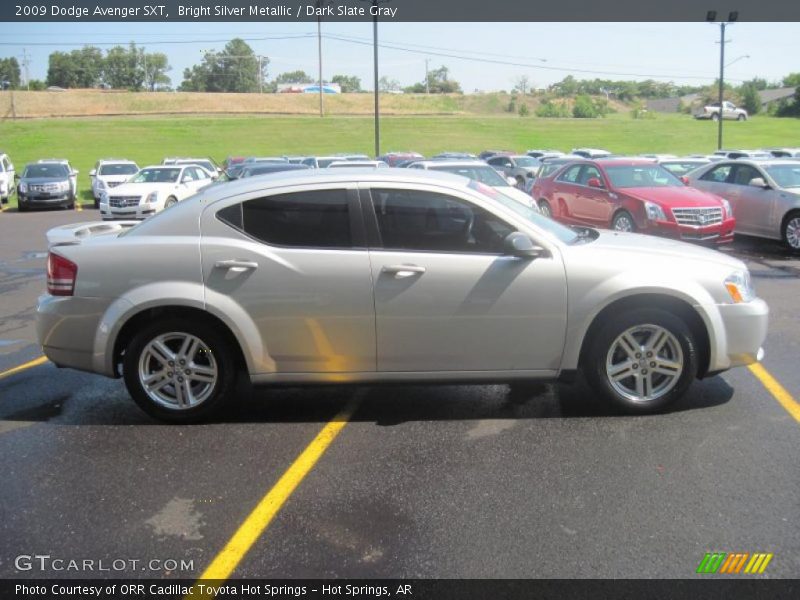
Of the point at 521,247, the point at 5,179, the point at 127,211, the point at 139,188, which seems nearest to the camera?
the point at 521,247

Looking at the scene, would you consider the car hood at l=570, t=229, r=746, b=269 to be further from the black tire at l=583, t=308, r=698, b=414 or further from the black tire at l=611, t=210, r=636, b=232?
Result: the black tire at l=611, t=210, r=636, b=232

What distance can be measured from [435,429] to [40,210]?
25.6 m

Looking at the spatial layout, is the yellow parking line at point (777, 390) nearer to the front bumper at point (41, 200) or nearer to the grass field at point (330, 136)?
the front bumper at point (41, 200)

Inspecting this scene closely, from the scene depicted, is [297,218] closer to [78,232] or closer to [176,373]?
[176,373]

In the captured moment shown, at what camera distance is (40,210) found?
87.1 ft

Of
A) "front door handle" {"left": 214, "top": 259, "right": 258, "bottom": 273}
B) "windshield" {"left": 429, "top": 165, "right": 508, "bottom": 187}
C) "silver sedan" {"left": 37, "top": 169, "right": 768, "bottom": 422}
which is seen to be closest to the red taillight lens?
"silver sedan" {"left": 37, "top": 169, "right": 768, "bottom": 422}

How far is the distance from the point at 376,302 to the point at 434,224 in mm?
664

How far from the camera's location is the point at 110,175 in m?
27.5

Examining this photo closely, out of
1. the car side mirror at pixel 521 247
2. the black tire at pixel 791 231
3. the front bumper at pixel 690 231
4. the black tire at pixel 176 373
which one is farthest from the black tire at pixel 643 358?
the black tire at pixel 791 231

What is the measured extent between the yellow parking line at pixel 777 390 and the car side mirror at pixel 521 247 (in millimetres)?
2007

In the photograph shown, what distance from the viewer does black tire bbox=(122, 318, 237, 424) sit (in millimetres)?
4953

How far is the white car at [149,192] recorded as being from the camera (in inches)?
822

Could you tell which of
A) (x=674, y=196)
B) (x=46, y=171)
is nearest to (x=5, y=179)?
(x=46, y=171)

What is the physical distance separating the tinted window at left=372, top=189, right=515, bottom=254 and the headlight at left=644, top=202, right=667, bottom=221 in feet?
26.9
